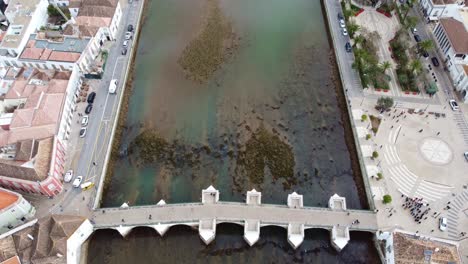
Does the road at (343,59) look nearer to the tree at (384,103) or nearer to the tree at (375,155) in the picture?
the tree at (384,103)

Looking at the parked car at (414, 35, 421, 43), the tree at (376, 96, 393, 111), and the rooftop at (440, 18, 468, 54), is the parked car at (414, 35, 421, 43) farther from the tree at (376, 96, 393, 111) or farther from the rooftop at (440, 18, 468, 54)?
the tree at (376, 96, 393, 111)

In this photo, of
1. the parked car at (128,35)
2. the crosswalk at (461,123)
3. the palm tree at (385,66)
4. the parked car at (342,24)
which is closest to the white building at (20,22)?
the parked car at (128,35)

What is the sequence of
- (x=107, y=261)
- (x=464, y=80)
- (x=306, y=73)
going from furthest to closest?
(x=306, y=73)
(x=464, y=80)
(x=107, y=261)

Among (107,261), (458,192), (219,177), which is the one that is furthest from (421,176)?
(107,261)

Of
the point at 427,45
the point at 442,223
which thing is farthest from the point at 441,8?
the point at 442,223

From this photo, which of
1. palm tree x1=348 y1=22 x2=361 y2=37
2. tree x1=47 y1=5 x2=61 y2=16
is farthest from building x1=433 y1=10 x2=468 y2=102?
tree x1=47 y1=5 x2=61 y2=16

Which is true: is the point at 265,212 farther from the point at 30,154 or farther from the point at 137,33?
the point at 137,33
